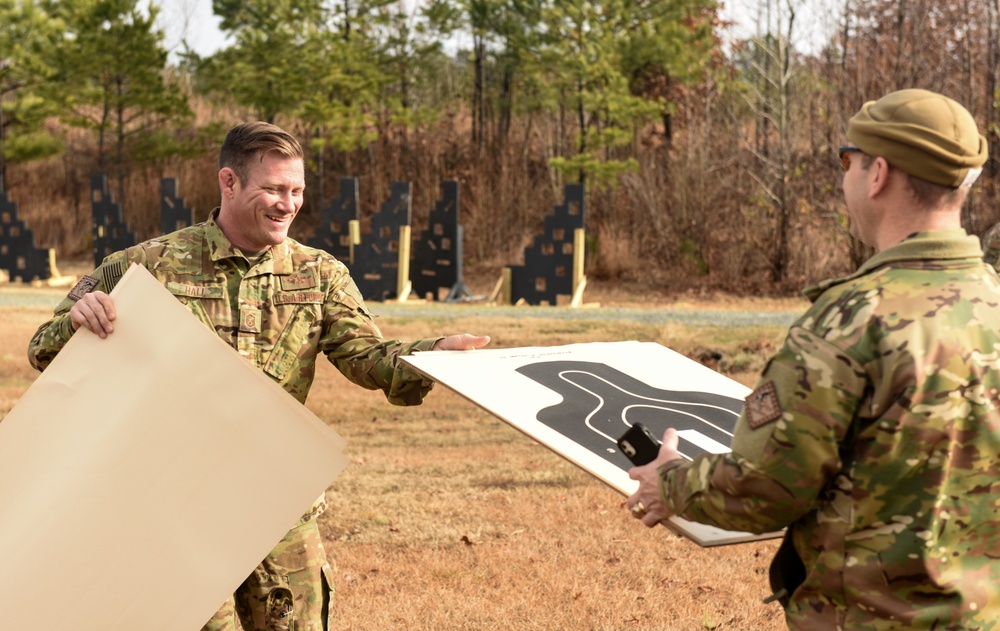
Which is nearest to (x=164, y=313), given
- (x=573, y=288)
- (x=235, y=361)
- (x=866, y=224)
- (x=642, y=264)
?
(x=235, y=361)

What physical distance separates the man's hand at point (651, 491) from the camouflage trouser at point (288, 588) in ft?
4.27

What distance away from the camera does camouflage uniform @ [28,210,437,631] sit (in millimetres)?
3230

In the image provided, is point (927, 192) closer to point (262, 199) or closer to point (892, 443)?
point (892, 443)

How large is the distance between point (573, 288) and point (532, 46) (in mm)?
13303

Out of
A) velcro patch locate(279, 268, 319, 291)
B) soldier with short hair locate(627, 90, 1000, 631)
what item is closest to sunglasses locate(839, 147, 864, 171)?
soldier with short hair locate(627, 90, 1000, 631)

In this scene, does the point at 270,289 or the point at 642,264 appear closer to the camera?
the point at 270,289

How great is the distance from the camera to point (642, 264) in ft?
75.2

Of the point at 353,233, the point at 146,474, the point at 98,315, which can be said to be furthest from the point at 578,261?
the point at 146,474

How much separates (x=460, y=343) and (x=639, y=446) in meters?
1.07

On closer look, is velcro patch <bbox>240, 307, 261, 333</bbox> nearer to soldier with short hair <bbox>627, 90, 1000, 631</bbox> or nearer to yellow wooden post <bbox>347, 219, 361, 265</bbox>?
soldier with short hair <bbox>627, 90, 1000, 631</bbox>

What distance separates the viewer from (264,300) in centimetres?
332

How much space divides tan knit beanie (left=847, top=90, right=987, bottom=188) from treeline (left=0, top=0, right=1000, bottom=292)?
19.0 metres

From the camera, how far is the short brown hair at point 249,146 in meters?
3.26

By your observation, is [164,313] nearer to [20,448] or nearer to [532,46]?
[20,448]
